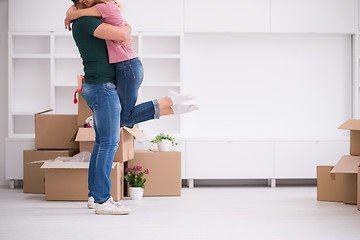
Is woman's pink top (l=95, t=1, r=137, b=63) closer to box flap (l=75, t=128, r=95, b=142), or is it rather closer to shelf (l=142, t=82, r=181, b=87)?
box flap (l=75, t=128, r=95, b=142)

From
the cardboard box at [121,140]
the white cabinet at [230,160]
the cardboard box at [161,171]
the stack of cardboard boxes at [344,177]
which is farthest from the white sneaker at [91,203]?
the stack of cardboard boxes at [344,177]

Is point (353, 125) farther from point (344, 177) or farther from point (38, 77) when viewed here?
point (38, 77)

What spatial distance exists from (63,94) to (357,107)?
294cm

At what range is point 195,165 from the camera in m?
4.75

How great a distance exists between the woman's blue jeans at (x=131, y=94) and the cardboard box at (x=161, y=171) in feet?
3.57

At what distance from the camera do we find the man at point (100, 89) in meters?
2.91

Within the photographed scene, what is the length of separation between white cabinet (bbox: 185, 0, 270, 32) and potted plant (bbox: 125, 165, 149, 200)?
5.42 ft

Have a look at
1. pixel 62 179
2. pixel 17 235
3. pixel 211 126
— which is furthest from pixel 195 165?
pixel 17 235

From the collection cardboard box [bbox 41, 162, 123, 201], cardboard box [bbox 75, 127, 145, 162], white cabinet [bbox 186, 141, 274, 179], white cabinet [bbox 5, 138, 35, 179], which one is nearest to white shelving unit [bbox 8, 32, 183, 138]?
white cabinet [bbox 5, 138, 35, 179]

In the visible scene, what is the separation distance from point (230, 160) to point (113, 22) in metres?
2.26

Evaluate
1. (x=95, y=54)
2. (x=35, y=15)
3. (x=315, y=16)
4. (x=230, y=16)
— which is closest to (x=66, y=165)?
(x=95, y=54)

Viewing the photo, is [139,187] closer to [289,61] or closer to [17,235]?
[17,235]

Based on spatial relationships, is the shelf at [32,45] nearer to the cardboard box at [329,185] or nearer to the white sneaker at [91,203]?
the white sneaker at [91,203]

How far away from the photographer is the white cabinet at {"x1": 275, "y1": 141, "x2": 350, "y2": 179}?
479 centimetres
